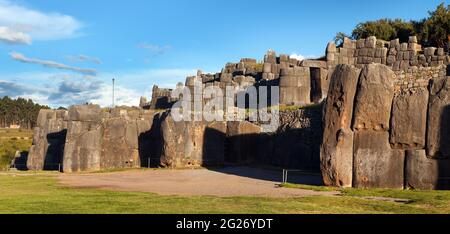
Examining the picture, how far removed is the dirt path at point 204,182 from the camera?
18.4m

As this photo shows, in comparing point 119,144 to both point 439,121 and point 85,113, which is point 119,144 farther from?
point 439,121

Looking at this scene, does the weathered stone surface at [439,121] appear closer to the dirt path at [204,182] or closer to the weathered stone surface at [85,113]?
the dirt path at [204,182]

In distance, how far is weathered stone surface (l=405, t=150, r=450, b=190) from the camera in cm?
1764

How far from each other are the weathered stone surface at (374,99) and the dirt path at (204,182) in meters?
3.25

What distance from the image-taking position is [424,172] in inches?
708

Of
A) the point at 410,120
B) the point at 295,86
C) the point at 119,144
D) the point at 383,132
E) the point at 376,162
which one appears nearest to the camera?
the point at 410,120

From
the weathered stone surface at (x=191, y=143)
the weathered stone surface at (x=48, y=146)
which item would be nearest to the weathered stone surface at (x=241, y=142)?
the weathered stone surface at (x=191, y=143)

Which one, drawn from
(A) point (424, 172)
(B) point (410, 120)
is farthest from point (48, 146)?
(A) point (424, 172)

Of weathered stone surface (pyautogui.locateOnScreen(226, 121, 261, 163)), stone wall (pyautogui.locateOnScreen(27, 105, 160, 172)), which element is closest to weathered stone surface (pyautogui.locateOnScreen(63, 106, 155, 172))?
stone wall (pyautogui.locateOnScreen(27, 105, 160, 172))

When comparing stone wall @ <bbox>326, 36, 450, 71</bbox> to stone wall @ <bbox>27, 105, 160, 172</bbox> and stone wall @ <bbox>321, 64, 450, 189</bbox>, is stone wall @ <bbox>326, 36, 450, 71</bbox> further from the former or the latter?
stone wall @ <bbox>321, 64, 450, 189</bbox>

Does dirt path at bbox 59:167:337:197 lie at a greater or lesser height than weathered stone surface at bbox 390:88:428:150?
lesser

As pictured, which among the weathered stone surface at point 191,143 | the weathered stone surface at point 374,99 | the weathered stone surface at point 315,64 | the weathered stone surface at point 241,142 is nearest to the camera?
the weathered stone surface at point 374,99

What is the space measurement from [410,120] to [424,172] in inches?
71.5
